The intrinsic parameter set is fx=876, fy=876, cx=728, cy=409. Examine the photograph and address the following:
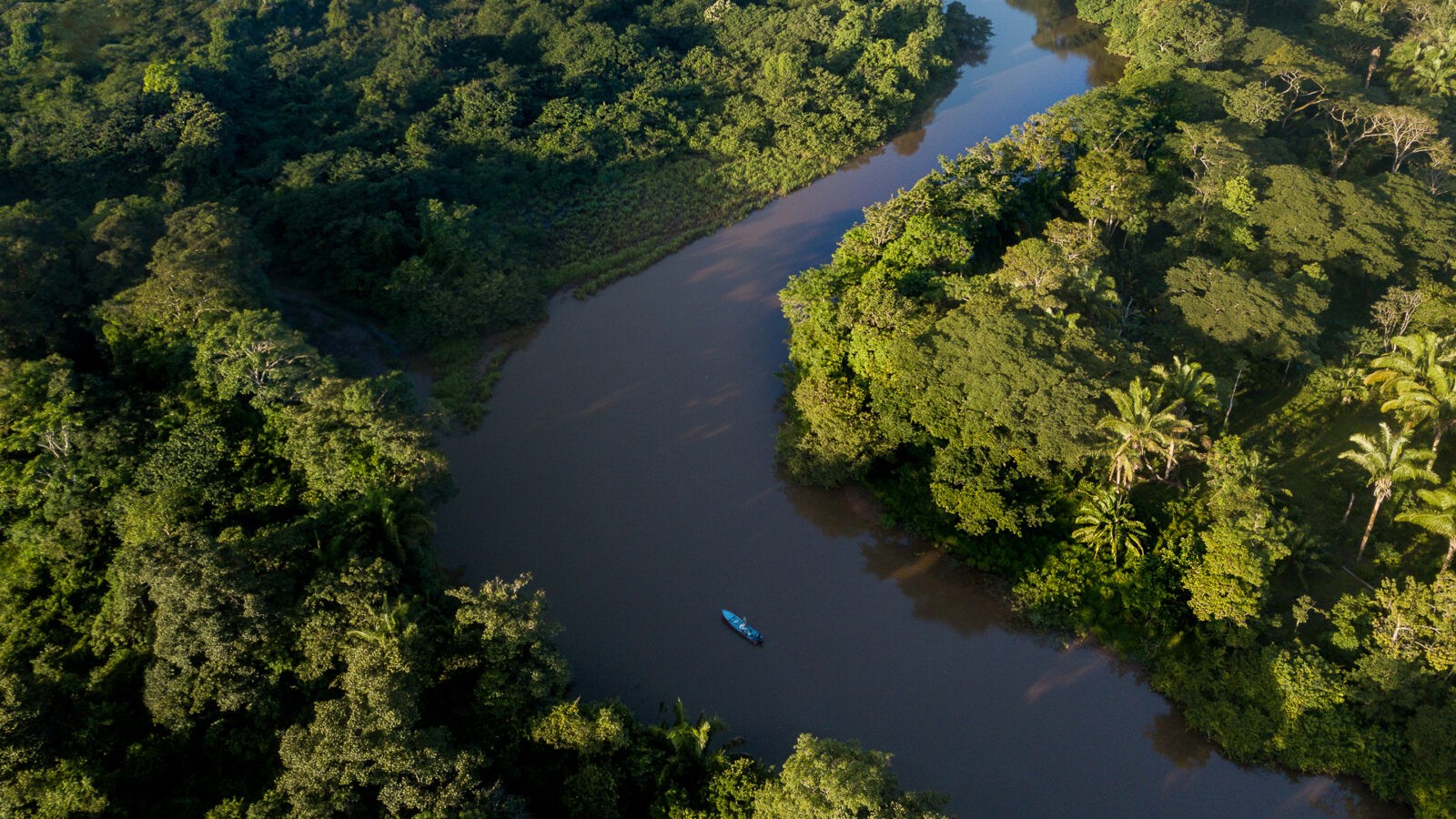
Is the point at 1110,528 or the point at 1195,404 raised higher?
the point at 1195,404

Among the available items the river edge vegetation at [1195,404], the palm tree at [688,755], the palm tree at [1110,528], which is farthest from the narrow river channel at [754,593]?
the palm tree at [1110,528]

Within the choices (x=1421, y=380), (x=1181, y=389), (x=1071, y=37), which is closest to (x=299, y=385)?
(x=1181, y=389)

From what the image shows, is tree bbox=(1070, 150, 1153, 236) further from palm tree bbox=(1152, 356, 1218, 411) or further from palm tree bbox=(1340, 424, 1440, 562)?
palm tree bbox=(1340, 424, 1440, 562)

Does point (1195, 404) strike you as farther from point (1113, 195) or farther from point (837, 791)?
point (837, 791)

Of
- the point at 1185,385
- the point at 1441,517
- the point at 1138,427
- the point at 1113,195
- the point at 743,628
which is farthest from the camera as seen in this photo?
the point at 1113,195

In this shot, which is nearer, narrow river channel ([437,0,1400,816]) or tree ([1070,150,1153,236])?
narrow river channel ([437,0,1400,816])

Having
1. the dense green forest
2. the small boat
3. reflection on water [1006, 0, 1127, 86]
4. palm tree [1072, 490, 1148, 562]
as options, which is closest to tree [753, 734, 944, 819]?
the small boat

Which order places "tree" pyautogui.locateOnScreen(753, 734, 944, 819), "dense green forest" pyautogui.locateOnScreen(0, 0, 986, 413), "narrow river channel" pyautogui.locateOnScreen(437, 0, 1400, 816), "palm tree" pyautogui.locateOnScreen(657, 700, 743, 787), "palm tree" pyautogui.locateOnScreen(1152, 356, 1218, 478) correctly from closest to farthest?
1. "tree" pyautogui.locateOnScreen(753, 734, 944, 819)
2. "palm tree" pyautogui.locateOnScreen(657, 700, 743, 787)
3. "narrow river channel" pyautogui.locateOnScreen(437, 0, 1400, 816)
4. "palm tree" pyautogui.locateOnScreen(1152, 356, 1218, 478)
5. "dense green forest" pyautogui.locateOnScreen(0, 0, 986, 413)
